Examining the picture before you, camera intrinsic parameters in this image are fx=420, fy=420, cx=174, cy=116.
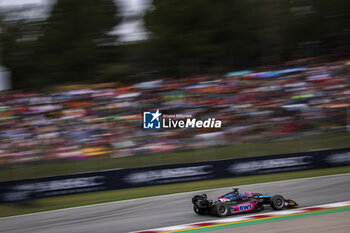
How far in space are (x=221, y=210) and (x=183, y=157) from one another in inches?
157

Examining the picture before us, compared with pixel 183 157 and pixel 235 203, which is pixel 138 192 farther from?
pixel 235 203

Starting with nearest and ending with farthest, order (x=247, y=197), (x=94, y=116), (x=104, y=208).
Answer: (x=247, y=197) < (x=104, y=208) < (x=94, y=116)

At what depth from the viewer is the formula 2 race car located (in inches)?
261

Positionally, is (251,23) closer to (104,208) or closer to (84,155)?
(84,155)

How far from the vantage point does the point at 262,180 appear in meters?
10.2

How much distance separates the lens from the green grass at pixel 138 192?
9.05 metres

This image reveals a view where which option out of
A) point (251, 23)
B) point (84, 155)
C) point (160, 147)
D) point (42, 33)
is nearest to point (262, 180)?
point (160, 147)

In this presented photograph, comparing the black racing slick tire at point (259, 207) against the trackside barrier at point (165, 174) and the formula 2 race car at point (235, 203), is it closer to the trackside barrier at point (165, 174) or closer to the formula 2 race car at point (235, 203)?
the formula 2 race car at point (235, 203)

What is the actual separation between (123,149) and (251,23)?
11817 mm

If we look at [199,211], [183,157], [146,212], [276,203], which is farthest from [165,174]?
[276,203]

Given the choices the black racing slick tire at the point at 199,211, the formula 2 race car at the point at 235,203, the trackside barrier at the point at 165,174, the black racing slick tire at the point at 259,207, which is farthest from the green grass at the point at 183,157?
the black racing slick tire at the point at 259,207

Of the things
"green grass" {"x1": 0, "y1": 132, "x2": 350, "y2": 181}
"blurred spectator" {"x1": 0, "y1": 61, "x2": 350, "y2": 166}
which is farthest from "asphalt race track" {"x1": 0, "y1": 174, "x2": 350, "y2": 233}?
"blurred spectator" {"x1": 0, "y1": 61, "x2": 350, "y2": 166}

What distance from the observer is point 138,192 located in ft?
32.0

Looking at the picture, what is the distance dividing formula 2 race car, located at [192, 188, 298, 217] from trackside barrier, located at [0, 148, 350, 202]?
3555 mm
